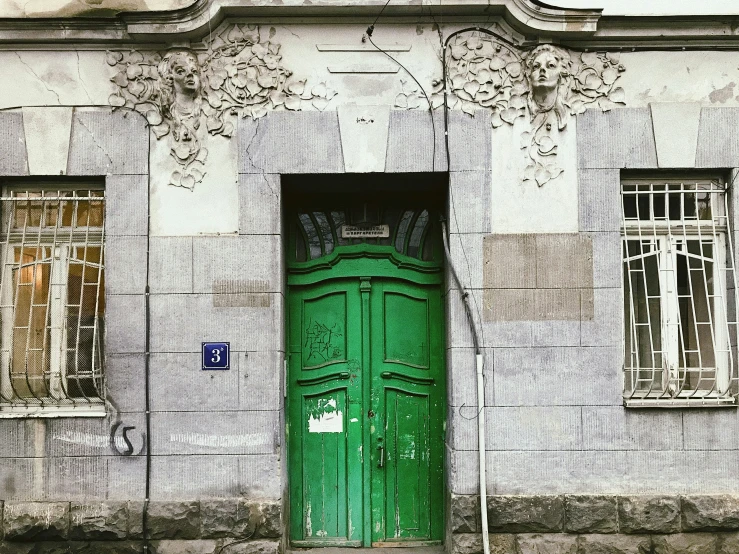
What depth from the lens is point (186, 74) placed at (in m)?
6.43

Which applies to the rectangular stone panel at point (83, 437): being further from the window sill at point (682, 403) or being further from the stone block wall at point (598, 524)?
the window sill at point (682, 403)

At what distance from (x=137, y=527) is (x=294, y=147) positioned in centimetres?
336

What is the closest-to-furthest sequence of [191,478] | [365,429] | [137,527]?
1. [137,527]
2. [191,478]
3. [365,429]

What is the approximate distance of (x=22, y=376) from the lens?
21.5 feet

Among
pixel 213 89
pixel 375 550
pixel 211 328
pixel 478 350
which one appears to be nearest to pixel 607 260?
pixel 478 350

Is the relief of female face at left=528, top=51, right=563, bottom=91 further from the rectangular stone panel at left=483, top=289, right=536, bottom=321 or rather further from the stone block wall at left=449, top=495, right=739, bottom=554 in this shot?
the stone block wall at left=449, top=495, right=739, bottom=554

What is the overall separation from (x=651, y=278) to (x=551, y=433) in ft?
5.27

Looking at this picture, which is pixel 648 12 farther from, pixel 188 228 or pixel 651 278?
pixel 188 228

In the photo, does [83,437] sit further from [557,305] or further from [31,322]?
[557,305]

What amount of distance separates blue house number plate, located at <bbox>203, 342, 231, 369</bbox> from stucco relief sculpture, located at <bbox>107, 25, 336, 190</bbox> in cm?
148

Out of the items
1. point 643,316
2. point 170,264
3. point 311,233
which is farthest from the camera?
point 311,233

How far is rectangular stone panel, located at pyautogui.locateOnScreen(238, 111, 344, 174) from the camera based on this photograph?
6496 millimetres

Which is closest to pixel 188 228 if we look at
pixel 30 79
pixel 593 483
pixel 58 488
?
pixel 30 79

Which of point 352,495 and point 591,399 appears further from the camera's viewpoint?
point 352,495
